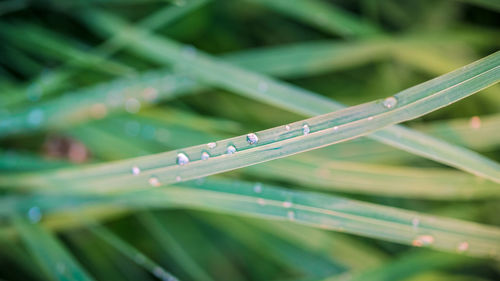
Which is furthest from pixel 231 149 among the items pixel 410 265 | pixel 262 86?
pixel 410 265

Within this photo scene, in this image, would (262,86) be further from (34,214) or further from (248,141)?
(34,214)

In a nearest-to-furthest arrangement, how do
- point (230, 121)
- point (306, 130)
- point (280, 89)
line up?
1. point (306, 130)
2. point (280, 89)
3. point (230, 121)

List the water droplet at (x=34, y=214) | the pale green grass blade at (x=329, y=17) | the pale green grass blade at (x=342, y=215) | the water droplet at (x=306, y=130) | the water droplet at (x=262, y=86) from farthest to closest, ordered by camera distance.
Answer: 1. the pale green grass blade at (x=329, y=17)
2. the water droplet at (x=34, y=214)
3. the water droplet at (x=262, y=86)
4. the pale green grass blade at (x=342, y=215)
5. the water droplet at (x=306, y=130)

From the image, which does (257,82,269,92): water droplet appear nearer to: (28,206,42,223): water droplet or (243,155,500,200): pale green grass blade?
(243,155,500,200): pale green grass blade

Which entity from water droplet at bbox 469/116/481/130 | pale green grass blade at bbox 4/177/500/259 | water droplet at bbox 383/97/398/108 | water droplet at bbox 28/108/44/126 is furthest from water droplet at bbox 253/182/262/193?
water droplet at bbox 28/108/44/126

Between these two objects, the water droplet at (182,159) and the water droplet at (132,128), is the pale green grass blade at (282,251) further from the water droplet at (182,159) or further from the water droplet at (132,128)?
the water droplet at (182,159)

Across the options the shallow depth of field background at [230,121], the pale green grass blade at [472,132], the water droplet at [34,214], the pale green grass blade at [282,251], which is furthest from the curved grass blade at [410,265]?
the water droplet at [34,214]
